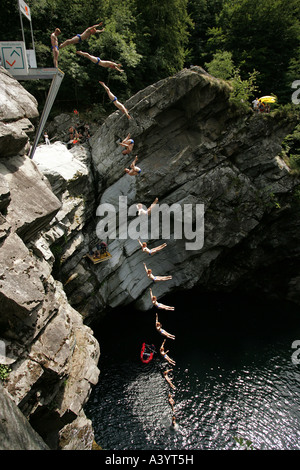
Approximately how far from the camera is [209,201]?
67.9ft

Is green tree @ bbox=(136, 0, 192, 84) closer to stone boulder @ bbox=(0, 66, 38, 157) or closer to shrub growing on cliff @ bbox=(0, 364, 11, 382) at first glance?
stone boulder @ bbox=(0, 66, 38, 157)

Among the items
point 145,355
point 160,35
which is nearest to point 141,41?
point 160,35

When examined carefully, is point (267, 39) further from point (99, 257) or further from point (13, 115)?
point (13, 115)

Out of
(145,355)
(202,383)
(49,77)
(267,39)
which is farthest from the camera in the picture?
(267,39)


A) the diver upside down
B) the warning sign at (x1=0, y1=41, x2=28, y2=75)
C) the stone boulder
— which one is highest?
the warning sign at (x1=0, y1=41, x2=28, y2=75)

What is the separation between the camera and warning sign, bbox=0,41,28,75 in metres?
11.4

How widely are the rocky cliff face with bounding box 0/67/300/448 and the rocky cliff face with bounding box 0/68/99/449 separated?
6 cm

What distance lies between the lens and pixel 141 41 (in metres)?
24.5

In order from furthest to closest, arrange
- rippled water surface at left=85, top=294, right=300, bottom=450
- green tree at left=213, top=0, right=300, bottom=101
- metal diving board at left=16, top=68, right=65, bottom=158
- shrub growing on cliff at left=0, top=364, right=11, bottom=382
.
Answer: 1. green tree at left=213, top=0, right=300, bottom=101
2. rippled water surface at left=85, top=294, right=300, bottom=450
3. metal diving board at left=16, top=68, right=65, bottom=158
4. shrub growing on cliff at left=0, top=364, right=11, bottom=382

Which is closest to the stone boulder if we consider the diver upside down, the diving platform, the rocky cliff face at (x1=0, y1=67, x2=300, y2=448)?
the rocky cliff face at (x1=0, y1=67, x2=300, y2=448)

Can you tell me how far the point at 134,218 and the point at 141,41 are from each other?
657 inches

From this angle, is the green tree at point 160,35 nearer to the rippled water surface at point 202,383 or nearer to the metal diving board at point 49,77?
the metal diving board at point 49,77

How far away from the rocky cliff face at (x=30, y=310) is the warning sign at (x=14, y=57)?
703mm

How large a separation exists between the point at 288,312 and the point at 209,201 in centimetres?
1288
